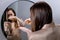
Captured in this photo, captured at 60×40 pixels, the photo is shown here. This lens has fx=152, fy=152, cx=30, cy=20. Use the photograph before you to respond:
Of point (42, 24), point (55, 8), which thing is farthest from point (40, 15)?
point (55, 8)

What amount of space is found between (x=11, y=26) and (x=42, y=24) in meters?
0.48

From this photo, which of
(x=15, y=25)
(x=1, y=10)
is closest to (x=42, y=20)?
(x=15, y=25)

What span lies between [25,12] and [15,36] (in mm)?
252

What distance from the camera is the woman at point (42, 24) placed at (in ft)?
3.27

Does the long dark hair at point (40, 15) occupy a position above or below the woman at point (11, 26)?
above

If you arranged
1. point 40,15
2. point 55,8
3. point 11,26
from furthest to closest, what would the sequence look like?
point 55,8 < point 11,26 < point 40,15

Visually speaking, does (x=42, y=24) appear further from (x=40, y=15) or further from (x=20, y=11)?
(x=20, y=11)

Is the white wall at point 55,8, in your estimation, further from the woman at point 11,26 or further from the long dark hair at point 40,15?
the long dark hair at point 40,15

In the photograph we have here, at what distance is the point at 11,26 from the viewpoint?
143 centimetres

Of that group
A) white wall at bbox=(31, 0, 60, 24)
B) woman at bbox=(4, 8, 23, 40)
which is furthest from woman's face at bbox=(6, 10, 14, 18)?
white wall at bbox=(31, 0, 60, 24)

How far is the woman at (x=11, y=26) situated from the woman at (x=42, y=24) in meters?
0.39

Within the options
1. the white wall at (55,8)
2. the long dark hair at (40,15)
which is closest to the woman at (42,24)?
the long dark hair at (40,15)

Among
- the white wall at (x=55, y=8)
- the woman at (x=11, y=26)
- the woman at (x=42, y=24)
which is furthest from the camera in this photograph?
the white wall at (x=55, y=8)

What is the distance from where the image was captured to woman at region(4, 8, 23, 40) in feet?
4.67
